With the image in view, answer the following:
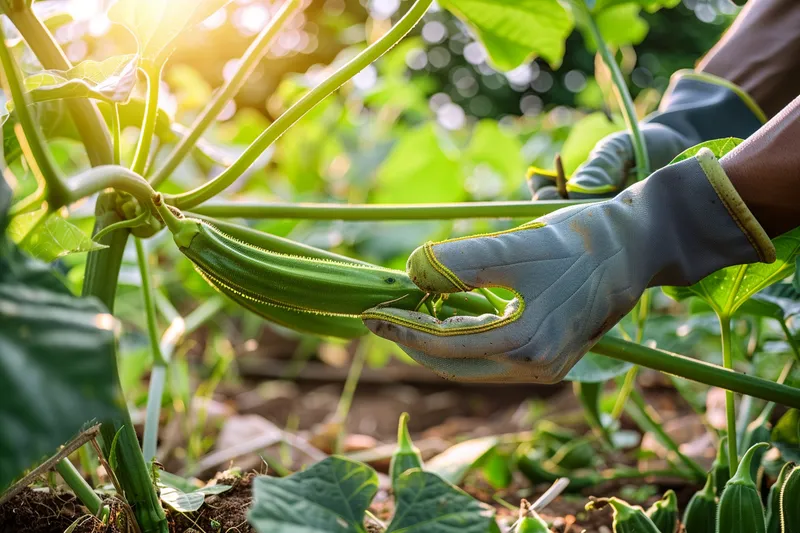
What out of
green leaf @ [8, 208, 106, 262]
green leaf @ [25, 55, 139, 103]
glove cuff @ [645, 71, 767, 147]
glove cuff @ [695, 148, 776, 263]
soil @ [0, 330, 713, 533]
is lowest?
soil @ [0, 330, 713, 533]

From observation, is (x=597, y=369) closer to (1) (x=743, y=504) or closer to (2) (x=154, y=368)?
(1) (x=743, y=504)

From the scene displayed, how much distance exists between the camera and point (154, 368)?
3.53ft

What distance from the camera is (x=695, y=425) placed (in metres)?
1.71

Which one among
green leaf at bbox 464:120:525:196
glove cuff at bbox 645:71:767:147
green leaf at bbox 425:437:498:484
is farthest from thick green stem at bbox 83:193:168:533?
green leaf at bbox 464:120:525:196

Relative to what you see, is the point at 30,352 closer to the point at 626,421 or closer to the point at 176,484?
the point at 176,484

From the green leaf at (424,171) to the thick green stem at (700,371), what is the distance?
4.71 feet

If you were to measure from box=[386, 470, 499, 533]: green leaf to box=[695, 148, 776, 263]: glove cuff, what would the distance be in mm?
417

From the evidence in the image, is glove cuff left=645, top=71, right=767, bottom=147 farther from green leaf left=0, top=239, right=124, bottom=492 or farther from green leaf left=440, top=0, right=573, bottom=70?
green leaf left=0, top=239, right=124, bottom=492

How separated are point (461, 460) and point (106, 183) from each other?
824 millimetres

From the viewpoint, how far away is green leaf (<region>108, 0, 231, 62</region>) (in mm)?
765

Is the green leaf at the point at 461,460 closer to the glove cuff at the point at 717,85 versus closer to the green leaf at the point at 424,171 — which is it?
the glove cuff at the point at 717,85

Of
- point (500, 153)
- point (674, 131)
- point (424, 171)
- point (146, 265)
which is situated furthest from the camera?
point (500, 153)

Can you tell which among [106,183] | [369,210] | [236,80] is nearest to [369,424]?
[369,210]

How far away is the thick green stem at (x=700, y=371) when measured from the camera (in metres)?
0.80
